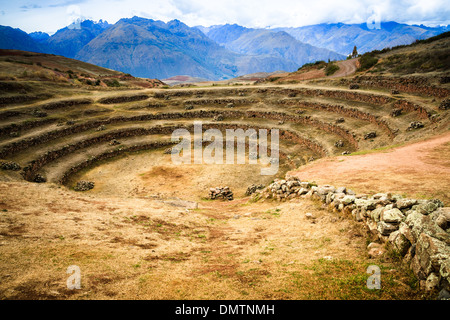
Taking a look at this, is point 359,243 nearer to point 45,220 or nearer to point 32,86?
point 45,220

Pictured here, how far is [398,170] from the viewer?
1447 cm

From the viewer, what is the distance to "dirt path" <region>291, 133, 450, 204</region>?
11664mm

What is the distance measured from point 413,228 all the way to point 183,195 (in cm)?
1957

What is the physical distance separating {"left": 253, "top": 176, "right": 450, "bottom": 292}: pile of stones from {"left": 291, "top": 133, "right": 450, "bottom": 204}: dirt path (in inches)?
134

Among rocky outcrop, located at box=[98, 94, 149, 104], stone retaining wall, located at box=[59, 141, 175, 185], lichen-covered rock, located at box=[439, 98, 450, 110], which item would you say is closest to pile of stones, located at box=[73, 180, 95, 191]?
stone retaining wall, located at box=[59, 141, 175, 185]

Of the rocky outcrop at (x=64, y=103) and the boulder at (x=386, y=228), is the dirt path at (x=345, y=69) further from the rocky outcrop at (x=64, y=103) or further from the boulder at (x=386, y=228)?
the boulder at (x=386, y=228)

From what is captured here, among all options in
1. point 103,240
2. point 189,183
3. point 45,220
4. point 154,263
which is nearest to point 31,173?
point 189,183

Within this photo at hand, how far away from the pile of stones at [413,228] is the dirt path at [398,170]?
3410 millimetres

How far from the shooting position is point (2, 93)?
38125 millimetres

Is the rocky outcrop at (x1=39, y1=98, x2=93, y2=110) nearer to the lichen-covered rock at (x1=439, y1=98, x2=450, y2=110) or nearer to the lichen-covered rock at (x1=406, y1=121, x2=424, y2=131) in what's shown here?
Answer: the lichen-covered rock at (x1=406, y1=121, x2=424, y2=131)

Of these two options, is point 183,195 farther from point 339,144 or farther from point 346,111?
point 346,111

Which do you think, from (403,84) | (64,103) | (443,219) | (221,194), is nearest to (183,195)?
(221,194)

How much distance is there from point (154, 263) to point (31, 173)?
25909 mm
